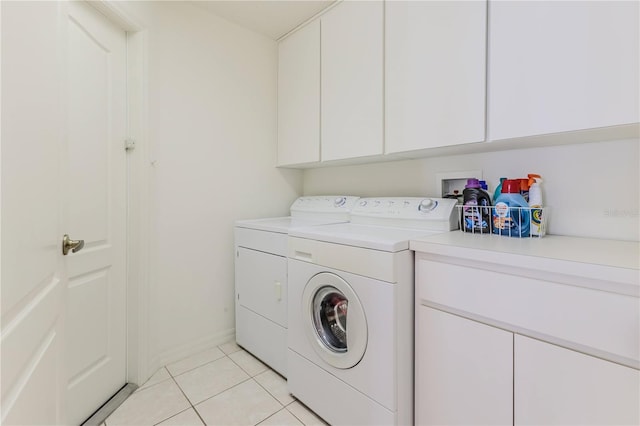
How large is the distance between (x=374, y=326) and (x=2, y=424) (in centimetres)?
107

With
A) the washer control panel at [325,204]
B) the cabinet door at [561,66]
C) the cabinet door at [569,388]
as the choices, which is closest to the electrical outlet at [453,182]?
the cabinet door at [561,66]

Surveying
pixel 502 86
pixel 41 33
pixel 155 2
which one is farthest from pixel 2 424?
pixel 155 2

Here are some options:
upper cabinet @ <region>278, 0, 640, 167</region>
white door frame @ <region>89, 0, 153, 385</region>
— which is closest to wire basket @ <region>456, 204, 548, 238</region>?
upper cabinet @ <region>278, 0, 640, 167</region>

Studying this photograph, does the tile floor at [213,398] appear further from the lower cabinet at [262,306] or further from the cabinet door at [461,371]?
the cabinet door at [461,371]

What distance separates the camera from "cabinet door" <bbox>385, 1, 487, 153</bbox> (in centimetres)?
129

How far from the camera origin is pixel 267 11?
204cm

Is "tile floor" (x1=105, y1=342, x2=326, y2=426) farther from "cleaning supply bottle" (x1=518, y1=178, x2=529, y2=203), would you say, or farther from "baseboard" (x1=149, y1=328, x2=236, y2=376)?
"cleaning supply bottle" (x1=518, y1=178, x2=529, y2=203)

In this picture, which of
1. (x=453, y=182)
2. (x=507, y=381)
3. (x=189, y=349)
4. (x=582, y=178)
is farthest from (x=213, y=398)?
(x=582, y=178)

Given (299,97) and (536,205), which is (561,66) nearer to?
(536,205)

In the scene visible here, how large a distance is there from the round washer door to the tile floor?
1.27ft

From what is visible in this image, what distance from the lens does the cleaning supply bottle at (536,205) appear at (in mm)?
1294

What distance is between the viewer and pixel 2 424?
517mm

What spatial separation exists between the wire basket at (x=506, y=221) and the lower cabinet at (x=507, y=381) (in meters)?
0.52

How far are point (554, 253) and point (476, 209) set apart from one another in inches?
19.9
